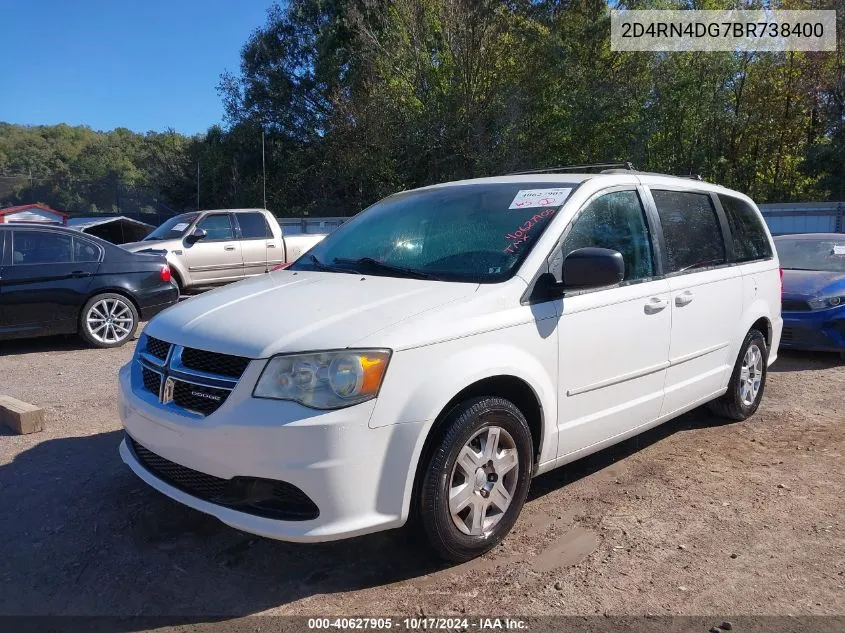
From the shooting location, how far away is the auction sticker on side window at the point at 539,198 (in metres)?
3.81

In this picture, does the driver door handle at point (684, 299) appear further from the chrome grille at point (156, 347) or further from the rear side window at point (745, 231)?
the chrome grille at point (156, 347)

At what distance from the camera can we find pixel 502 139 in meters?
25.2

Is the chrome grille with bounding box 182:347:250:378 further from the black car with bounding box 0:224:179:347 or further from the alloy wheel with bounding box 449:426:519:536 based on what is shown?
the black car with bounding box 0:224:179:347

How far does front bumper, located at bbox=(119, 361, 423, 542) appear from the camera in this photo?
2729 mm

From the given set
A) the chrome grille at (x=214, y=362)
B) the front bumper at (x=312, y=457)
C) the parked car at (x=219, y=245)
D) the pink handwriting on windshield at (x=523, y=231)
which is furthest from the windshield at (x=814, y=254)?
the chrome grille at (x=214, y=362)

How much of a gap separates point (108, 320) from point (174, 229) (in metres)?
4.56

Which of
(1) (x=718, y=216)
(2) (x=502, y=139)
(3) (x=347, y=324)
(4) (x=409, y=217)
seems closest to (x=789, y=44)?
(2) (x=502, y=139)

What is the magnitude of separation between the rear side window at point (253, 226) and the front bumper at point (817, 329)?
9.05 metres

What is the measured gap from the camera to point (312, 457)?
2.73 m

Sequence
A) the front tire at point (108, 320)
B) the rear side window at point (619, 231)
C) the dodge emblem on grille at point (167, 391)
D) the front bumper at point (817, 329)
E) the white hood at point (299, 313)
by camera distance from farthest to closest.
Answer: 1. the front tire at point (108, 320)
2. the front bumper at point (817, 329)
3. the rear side window at point (619, 231)
4. the dodge emblem on grille at point (167, 391)
5. the white hood at point (299, 313)

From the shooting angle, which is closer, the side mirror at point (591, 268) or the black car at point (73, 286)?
the side mirror at point (591, 268)

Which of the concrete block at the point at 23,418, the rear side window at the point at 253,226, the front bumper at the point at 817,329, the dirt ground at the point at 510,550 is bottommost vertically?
the dirt ground at the point at 510,550

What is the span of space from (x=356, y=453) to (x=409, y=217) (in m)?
1.89

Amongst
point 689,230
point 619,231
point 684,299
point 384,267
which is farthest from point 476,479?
point 689,230
